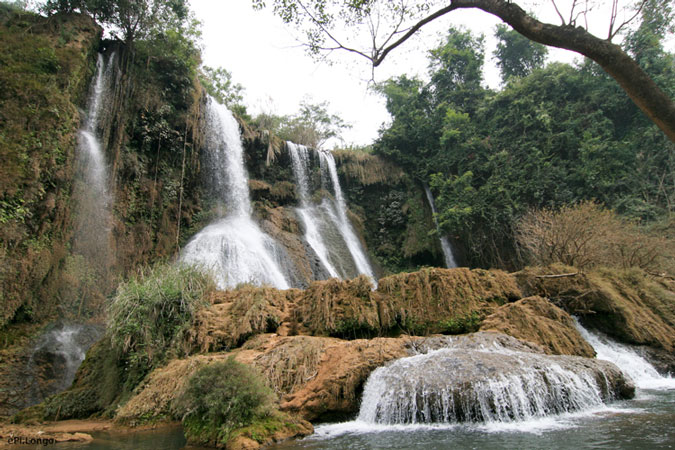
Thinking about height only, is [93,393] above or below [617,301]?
below

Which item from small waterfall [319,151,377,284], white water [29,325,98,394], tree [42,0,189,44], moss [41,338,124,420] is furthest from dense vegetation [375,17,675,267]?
moss [41,338,124,420]

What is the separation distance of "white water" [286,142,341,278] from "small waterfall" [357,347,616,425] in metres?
10.3

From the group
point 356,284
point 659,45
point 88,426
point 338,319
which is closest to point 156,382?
point 88,426

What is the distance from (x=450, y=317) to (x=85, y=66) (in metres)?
13.4

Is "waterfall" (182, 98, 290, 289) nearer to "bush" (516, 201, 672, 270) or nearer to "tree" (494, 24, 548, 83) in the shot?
"bush" (516, 201, 672, 270)

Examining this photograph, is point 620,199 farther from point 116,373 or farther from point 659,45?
point 116,373

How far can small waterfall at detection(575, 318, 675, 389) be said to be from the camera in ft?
21.4

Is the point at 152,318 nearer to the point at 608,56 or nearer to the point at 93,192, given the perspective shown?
the point at 93,192

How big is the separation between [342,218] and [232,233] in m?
7.33

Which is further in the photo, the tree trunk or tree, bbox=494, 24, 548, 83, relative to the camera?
tree, bbox=494, 24, 548, 83

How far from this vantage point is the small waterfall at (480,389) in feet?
14.1

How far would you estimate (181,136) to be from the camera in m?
14.8

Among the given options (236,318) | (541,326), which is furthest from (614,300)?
(236,318)

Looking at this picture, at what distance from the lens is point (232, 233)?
13695mm
